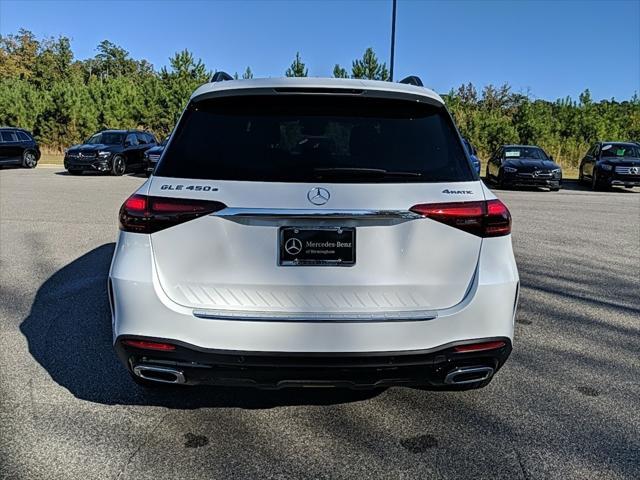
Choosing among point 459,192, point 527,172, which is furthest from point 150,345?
point 527,172

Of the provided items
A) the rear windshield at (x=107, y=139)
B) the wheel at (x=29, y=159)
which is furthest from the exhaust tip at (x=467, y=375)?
the wheel at (x=29, y=159)

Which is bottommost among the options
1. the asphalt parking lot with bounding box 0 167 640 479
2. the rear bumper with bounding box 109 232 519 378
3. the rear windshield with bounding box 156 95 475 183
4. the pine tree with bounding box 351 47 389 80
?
the asphalt parking lot with bounding box 0 167 640 479

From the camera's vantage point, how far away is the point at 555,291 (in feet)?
19.9

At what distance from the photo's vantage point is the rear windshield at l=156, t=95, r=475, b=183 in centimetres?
272

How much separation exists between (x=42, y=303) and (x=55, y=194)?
1068 cm

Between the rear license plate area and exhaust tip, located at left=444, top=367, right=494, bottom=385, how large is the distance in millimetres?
718

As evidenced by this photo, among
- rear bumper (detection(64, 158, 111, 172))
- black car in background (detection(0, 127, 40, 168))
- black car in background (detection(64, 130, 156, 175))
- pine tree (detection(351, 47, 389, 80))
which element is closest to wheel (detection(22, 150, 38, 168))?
black car in background (detection(0, 127, 40, 168))

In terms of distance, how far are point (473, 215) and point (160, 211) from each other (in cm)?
144

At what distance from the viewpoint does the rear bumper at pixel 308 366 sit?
2590mm

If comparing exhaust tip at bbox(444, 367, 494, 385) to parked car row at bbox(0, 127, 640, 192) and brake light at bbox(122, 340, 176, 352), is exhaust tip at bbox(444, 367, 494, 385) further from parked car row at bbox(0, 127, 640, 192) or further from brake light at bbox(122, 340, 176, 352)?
parked car row at bbox(0, 127, 640, 192)

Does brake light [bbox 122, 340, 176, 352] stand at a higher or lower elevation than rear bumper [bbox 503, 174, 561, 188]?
higher

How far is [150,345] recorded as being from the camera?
2684 millimetres

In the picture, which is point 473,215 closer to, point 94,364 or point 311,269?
point 311,269

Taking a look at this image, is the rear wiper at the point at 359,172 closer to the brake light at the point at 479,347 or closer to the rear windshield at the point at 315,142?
the rear windshield at the point at 315,142
